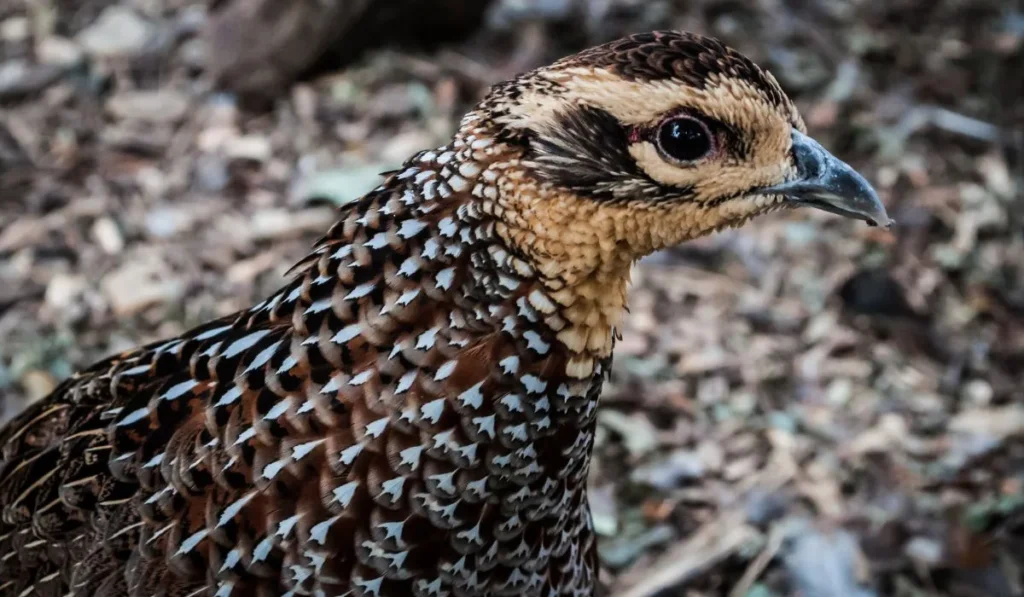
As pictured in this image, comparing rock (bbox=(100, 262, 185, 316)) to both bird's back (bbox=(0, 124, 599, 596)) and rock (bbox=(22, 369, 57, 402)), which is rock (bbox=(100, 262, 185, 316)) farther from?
bird's back (bbox=(0, 124, 599, 596))

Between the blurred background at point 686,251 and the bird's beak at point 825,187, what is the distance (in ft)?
6.10

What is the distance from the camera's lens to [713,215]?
6.76ft

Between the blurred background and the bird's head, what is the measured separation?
6.56ft

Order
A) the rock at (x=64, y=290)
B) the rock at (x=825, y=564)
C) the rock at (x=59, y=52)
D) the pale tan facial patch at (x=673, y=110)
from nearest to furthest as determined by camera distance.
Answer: the pale tan facial patch at (x=673, y=110) < the rock at (x=825, y=564) < the rock at (x=64, y=290) < the rock at (x=59, y=52)

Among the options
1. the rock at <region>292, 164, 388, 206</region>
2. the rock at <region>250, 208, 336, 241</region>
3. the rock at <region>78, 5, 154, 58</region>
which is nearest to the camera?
the rock at <region>250, 208, 336, 241</region>

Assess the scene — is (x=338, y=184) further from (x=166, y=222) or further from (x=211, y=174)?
Result: (x=166, y=222)

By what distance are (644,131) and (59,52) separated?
4249 millimetres

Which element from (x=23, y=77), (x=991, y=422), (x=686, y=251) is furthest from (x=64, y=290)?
(x=991, y=422)

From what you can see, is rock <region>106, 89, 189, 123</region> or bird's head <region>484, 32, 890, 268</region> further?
rock <region>106, 89, 189, 123</region>

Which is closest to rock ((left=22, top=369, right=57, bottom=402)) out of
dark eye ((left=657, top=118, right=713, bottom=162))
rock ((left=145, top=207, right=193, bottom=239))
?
rock ((left=145, top=207, right=193, bottom=239))

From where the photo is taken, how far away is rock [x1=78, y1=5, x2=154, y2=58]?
542 centimetres

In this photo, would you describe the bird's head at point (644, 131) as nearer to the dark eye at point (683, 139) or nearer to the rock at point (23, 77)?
the dark eye at point (683, 139)

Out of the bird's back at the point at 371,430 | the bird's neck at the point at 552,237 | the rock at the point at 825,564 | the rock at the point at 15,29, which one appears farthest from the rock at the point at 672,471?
the rock at the point at 15,29

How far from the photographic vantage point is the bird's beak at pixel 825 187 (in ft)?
7.00
